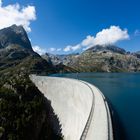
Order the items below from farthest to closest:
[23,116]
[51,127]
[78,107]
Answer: [23,116] → [51,127] → [78,107]

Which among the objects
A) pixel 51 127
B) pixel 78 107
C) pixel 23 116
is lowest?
pixel 51 127

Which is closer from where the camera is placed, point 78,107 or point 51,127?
point 78,107

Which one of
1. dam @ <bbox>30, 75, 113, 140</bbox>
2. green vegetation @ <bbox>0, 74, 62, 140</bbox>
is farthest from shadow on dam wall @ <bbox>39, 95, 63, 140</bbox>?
dam @ <bbox>30, 75, 113, 140</bbox>

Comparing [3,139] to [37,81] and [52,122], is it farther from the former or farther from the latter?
[37,81]

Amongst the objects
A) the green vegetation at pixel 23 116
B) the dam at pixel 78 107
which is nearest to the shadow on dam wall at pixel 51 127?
the green vegetation at pixel 23 116

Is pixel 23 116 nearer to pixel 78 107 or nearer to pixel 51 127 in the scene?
pixel 51 127

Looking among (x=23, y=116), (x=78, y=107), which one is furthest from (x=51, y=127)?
(x=78, y=107)

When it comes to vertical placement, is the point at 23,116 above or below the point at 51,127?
above
